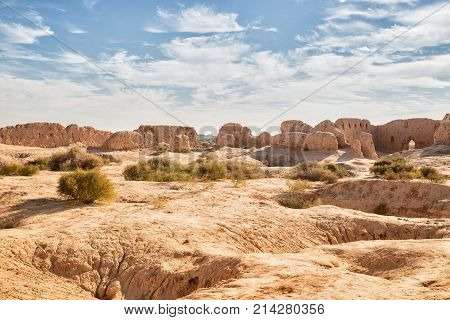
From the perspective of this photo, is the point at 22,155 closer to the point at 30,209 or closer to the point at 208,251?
the point at 30,209

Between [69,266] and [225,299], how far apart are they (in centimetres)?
358

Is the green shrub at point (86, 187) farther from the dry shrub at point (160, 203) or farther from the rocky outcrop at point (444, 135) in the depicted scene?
the rocky outcrop at point (444, 135)

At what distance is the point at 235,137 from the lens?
151ft

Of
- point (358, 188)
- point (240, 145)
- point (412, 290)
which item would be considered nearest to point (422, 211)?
point (358, 188)

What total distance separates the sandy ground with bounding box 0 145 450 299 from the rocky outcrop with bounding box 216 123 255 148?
105 ft

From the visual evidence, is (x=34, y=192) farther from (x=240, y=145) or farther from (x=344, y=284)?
(x=240, y=145)

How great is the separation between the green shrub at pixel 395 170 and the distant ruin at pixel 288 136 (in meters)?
8.87

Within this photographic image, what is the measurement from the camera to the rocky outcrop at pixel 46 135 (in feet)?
108

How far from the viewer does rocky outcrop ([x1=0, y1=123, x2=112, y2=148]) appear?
32.8 meters

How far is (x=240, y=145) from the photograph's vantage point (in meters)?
45.5

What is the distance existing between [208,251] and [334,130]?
2840 centimetres

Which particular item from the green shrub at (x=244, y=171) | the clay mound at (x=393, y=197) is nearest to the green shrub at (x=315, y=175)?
the green shrub at (x=244, y=171)

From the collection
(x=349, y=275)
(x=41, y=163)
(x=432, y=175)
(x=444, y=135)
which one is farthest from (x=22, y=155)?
(x=444, y=135)
